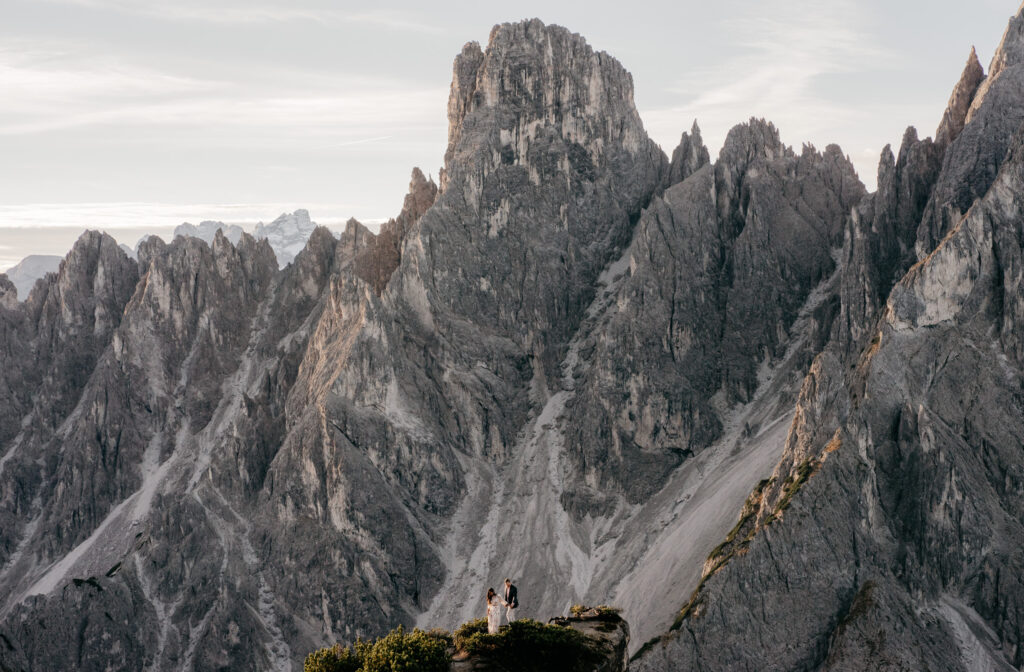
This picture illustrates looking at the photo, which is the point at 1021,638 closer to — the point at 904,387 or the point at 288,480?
the point at 904,387

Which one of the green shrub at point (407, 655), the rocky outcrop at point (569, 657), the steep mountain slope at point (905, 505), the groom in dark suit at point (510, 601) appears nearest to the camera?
the green shrub at point (407, 655)

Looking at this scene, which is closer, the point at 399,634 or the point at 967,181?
the point at 399,634

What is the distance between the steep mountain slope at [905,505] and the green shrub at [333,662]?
8972 cm

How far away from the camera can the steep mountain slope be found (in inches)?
5340

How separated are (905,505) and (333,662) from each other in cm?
10943

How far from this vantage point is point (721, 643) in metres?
138

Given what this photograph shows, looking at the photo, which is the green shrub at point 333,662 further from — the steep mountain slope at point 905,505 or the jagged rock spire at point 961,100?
the jagged rock spire at point 961,100

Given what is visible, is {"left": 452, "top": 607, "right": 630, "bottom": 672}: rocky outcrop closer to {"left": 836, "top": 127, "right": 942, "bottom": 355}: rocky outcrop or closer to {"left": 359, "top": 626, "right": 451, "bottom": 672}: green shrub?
{"left": 359, "top": 626, "right": 451, "bottom": 672}: green shrub

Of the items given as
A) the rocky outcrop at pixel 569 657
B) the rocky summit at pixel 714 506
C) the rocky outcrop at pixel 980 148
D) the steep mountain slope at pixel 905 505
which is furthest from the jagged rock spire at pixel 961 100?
the rocky outcrop at pixel 569 657

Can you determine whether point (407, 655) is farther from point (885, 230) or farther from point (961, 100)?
point (961, 100)

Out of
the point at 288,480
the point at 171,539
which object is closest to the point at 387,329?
the point at 288,480

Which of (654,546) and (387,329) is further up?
(387,329)

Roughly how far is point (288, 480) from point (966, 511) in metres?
108

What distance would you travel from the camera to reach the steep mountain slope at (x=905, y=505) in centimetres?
13562
